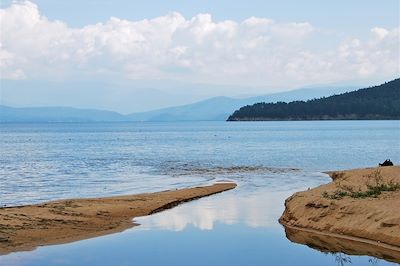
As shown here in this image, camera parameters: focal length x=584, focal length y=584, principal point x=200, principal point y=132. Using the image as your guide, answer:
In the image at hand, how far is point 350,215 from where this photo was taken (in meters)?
22.8

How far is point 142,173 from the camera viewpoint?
5481cm

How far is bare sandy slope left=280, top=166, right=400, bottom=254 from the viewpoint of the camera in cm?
2069

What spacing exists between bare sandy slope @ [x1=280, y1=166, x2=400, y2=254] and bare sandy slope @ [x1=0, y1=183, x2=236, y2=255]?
299 inches

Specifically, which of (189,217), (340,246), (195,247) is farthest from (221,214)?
(340,246)

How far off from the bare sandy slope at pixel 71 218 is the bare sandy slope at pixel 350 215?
7.60 metres

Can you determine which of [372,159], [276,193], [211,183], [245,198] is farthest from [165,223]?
[372,159]

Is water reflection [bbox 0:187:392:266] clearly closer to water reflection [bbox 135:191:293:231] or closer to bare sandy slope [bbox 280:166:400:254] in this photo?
water reflection [bbox 135:191:293:231]

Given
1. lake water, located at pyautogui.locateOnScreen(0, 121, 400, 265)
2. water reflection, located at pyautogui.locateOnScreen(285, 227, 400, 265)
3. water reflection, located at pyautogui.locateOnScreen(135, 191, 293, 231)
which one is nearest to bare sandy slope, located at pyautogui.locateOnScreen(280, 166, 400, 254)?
water reflection, located at pyautogui.locateOnScreen(285, 227, 400, 265)

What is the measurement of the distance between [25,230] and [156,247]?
5598mm

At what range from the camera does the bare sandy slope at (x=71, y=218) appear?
872 inches

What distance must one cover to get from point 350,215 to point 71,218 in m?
12.3

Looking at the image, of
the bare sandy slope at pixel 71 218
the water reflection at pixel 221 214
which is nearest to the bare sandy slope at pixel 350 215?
the water reflection at pixel 221 214

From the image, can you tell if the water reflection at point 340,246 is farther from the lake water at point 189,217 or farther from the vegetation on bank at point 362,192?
the vegetation on bank at point 362,192

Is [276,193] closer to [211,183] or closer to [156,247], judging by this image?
[211,183]
